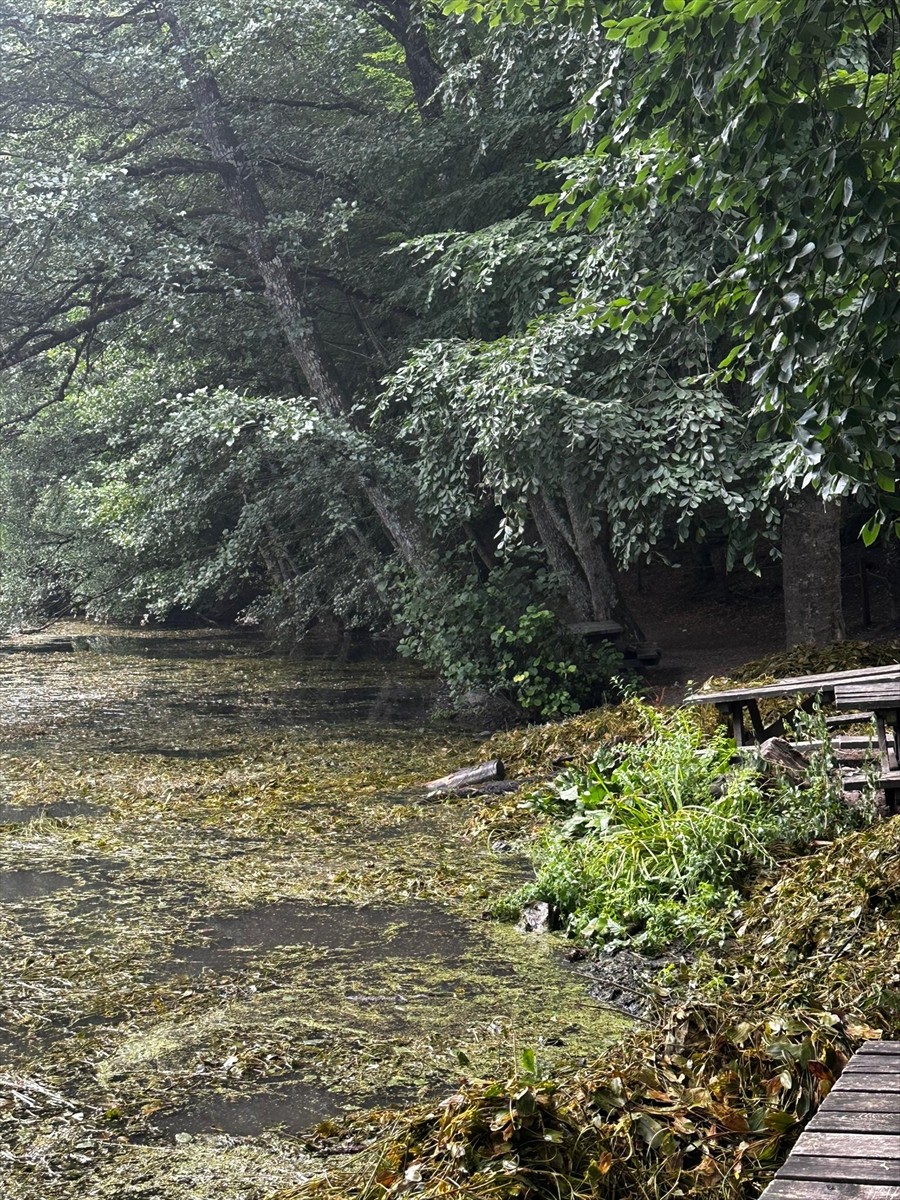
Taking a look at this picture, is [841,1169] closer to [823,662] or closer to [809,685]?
[809,685]

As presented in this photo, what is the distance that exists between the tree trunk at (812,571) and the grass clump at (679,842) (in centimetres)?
636

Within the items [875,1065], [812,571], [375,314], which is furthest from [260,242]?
[875,1065]

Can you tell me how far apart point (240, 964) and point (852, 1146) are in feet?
12.8

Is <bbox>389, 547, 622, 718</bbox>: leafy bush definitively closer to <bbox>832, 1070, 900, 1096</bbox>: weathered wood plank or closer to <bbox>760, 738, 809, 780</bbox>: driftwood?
<bbox>760, 738, 809, 780</bbox>: driftwood

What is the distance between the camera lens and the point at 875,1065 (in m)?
2.86

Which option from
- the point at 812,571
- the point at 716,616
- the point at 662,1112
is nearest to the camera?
the point at 662,1112

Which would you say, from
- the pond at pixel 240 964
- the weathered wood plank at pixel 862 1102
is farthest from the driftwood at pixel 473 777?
the weathered wood plank at pixel 862 1102

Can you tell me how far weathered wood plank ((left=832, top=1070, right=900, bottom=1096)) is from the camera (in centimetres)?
272

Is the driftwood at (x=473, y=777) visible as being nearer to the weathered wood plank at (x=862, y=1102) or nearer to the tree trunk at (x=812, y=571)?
the tree trunk at (x=812, y=571)

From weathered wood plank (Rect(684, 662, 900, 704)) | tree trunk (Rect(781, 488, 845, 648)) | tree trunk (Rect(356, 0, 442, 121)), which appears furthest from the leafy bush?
tree trunk (Rect(356, 0, 442, 121))

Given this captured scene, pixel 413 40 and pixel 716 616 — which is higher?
pixel 413 40

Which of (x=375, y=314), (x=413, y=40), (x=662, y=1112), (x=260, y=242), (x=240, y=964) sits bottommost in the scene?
(x=240, y=964)

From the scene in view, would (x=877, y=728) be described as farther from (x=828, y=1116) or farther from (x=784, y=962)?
(x=828, y=1116)

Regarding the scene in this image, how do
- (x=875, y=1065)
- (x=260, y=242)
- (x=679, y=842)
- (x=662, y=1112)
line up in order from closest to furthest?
1. (x=875, y=1065)
2. (x=662, y=1112)
3. (x=679, y=842)
4. (x=260, y=242)
